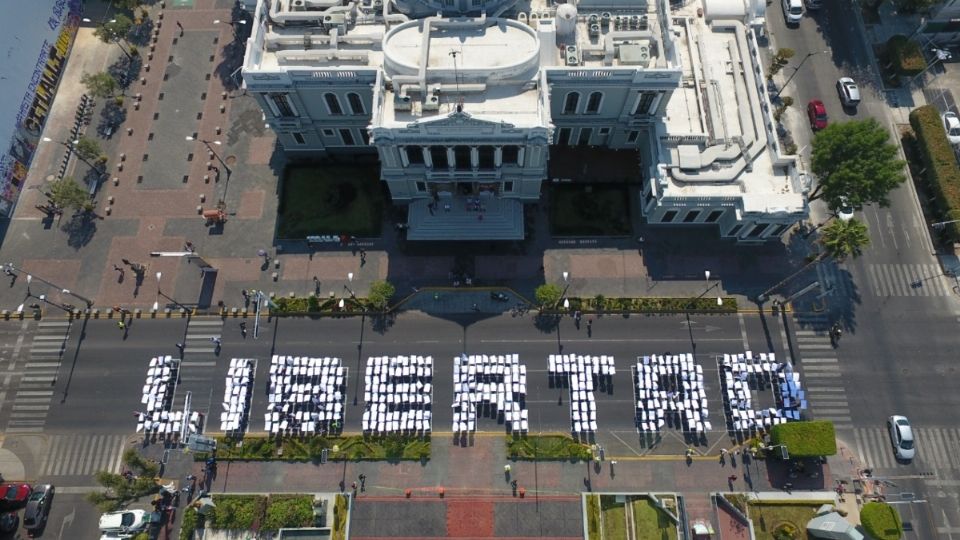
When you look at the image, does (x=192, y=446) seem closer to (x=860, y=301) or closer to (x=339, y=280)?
(x=339, y=280)

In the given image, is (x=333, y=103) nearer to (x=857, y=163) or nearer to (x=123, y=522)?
(x=123, y=522)

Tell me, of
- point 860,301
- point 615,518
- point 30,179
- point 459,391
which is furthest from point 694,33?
point 30,179

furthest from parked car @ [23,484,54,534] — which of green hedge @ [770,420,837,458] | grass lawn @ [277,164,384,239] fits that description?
green hedge @ [770,420,837,458]

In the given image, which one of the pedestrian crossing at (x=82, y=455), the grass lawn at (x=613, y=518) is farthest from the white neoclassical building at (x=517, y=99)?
the pedestrian crossing at (x=82, y=455)

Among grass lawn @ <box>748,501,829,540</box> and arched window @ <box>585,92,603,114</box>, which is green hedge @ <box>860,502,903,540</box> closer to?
grass lawn @ <box>748,501,829,540</box>

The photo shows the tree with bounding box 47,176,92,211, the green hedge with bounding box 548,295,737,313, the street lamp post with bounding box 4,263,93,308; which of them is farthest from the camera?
the street lamp post with bounding box 4,263,93,308

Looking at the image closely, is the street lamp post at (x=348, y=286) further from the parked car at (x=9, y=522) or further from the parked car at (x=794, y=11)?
the parked car at (x=794, y=11)

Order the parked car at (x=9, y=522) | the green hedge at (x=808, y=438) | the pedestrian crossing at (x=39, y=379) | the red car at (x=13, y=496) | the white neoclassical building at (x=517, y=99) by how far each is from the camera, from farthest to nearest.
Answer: the pedestrian crossing at (x=39, y=379), the white neoclassical building at (x=517, y=99), the red car at (x=13, y=496), the parked car at (x=9, y=522), the green hedge at (x=808, y=438)
